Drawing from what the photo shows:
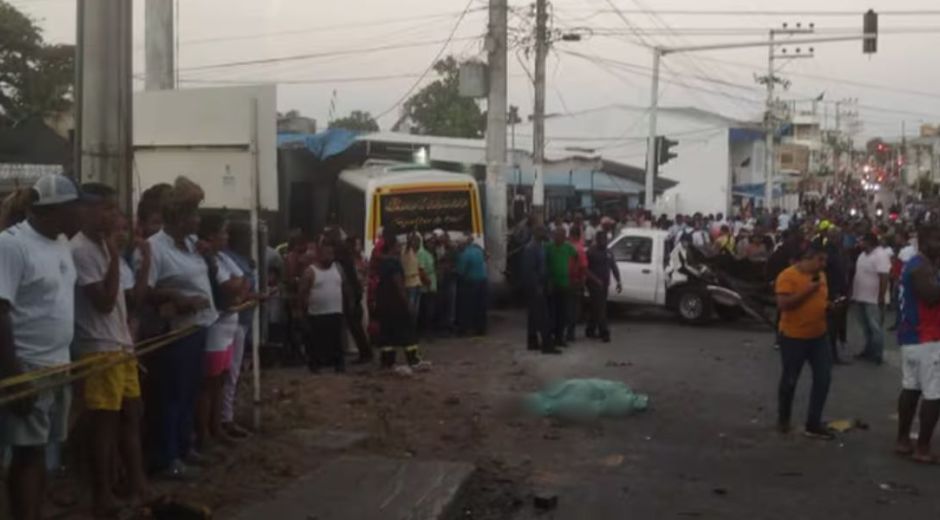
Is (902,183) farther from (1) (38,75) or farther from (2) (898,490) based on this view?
(2) (898,490)

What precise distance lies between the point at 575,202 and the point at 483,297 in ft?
82.6

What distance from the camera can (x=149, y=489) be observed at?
6.71 m

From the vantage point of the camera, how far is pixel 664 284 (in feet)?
63.0

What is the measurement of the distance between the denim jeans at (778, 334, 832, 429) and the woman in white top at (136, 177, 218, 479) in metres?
5.01

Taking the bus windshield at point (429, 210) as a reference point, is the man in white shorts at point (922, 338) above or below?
below

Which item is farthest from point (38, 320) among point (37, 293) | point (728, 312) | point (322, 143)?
point (322, 143)

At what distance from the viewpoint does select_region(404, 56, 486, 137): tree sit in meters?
66.8

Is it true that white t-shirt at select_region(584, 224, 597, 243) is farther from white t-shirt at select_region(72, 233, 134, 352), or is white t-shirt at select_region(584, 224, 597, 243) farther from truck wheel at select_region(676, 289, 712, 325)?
white t-shirt at select_region(72, 233, 134, 352)

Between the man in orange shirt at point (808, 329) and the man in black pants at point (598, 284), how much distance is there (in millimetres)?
6868

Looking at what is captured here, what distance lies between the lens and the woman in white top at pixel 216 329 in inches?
301

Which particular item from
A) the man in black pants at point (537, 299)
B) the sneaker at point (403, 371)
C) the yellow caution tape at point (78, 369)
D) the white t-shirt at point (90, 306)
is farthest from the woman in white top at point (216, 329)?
the man in black pants at point (537, 299)

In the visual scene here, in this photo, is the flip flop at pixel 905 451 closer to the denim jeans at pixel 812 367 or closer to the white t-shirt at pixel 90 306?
the denim jeans at pixel 812 367

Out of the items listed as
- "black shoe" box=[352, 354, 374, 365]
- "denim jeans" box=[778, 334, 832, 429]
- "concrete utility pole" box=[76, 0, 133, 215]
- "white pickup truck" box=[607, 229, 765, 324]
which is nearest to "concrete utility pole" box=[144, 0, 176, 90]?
"black shoe" box=[352, 354, 374, 365]

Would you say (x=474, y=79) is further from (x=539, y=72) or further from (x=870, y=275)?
(x=870, y=275)
